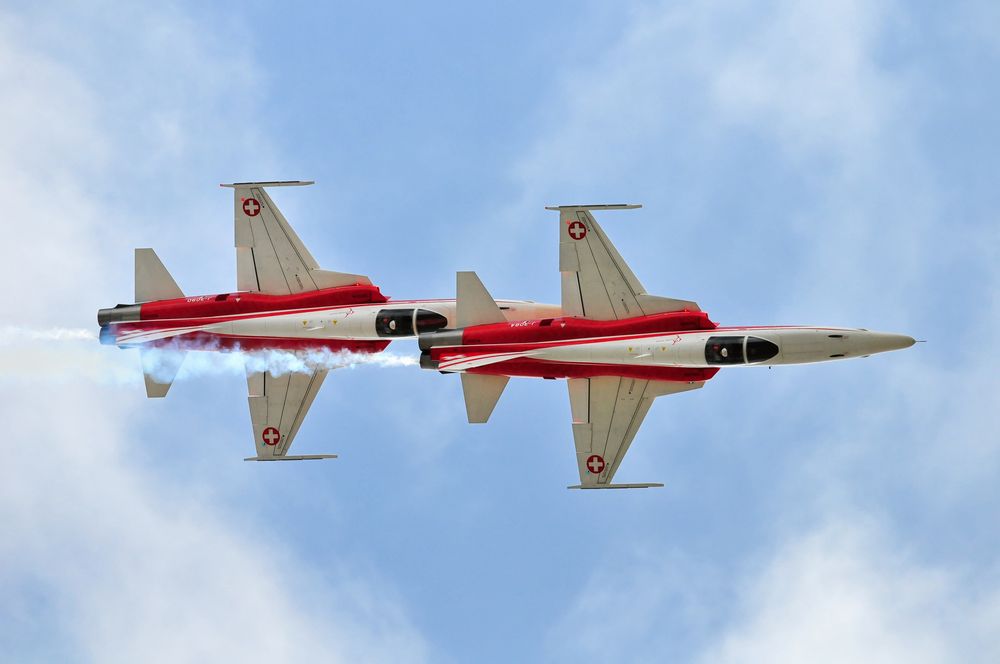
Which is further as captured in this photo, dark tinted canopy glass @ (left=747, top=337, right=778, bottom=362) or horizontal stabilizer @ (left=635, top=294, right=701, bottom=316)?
horizontal stabilizer @ (left=635, top=294, right=701, bottom=316)

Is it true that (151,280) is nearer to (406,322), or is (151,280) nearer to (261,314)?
(261,314)

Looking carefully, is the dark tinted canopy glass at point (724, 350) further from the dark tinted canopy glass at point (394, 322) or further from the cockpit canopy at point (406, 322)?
the dark tinted canopy glass at point (394, 322)

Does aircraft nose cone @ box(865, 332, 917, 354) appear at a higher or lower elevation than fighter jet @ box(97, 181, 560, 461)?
lower

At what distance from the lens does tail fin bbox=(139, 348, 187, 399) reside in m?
79.8

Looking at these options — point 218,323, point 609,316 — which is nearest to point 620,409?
point 609,316

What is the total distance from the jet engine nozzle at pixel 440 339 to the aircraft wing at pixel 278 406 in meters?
5.53

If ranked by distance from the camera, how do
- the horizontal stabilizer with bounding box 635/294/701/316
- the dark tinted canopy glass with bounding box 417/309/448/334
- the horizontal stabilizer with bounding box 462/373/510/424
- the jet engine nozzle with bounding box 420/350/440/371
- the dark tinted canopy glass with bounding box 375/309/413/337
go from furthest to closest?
the dark tinted canopy glass with bounding box 417/309/448/334
the dark tinted canopy glass with bounding box 375/309/413/337
the horizontal stabilizer with bounding box 462/373/510/424
the jet engine nozzle with bounding box 420/350/440/371
the horizontal stabilizer with bounding box 635/294/701/316

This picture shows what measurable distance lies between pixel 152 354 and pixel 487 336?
43.2ft

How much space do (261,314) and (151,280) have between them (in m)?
4.64

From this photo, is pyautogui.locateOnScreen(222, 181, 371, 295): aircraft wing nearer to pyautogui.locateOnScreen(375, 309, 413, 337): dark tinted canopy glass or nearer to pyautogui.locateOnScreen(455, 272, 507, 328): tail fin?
pyautogui.locateOnScreen(375, 309, 413, 337): dark tinted canopy glass

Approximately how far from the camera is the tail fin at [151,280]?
80000mm

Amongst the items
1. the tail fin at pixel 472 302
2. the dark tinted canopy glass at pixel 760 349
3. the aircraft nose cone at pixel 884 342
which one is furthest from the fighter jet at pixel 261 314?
the aircraft nose cone at pixel 884 342

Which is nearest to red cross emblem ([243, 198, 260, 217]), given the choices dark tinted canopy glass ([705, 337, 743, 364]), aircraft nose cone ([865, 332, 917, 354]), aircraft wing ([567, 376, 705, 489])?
aircraft wing ([567, 376, 705, 489])

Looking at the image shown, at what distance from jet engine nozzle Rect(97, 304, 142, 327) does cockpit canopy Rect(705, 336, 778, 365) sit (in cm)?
2172
